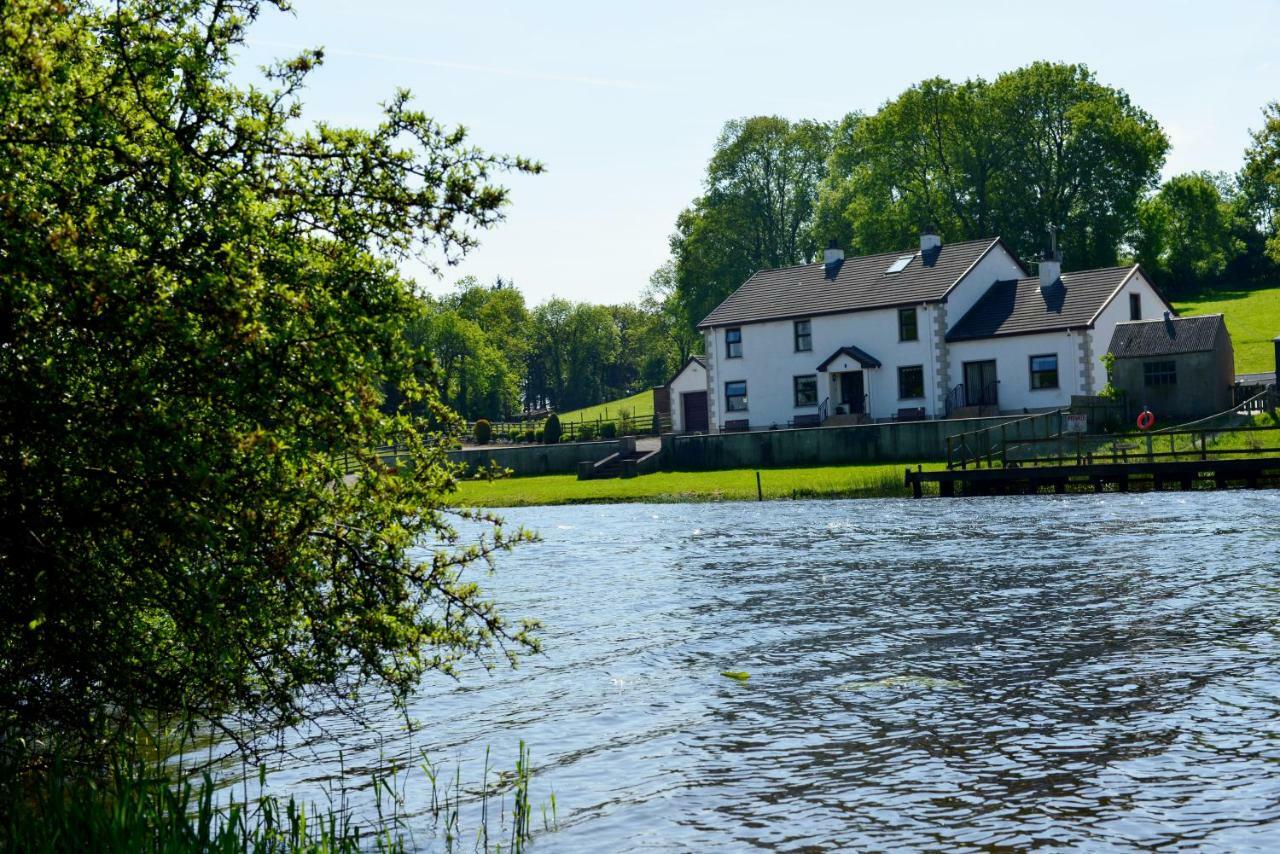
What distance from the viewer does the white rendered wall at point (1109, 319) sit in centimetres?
5712

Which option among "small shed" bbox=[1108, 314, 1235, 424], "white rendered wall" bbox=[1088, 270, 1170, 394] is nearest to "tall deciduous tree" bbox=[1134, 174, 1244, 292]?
"white rendered wall" bbox=[1088, 270, 1170, 394]

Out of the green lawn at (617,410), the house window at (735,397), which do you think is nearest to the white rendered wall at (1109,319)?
the house window at (735,397)

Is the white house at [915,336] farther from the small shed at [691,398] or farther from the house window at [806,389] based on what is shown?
the small shed at [691,398]

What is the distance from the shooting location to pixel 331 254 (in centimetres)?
955

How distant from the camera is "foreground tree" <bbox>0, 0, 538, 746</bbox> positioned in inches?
319

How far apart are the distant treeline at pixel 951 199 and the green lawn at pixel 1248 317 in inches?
164

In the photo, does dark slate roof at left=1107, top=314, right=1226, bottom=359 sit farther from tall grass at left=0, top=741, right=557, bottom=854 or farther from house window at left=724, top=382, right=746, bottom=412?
tall grass at left=0, top=741, right=557, bottom=854

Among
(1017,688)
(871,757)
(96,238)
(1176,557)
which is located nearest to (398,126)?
(96,238)

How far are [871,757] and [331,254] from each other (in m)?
6.76

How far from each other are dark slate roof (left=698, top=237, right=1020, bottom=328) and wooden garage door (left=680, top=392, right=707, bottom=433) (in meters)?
7.28

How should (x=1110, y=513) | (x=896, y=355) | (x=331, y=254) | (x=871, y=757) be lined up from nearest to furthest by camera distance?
(x=331, y=254), (x=871, y=757), (x=1110, y=513), (x=896, y=355)

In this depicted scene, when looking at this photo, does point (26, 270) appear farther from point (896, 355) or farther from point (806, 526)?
point (896, 355)

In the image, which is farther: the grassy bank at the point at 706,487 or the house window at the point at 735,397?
the house window at the point at 735,397

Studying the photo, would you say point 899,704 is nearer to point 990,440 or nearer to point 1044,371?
point 990,440
